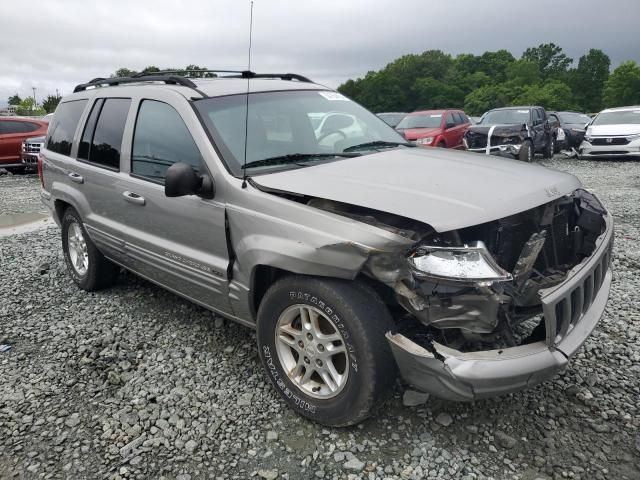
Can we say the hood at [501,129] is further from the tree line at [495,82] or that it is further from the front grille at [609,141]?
the tree line at [495,82]

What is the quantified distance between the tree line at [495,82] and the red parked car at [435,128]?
63.5 metres

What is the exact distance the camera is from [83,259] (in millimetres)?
4801

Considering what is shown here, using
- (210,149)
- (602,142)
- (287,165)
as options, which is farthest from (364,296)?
(602,142)

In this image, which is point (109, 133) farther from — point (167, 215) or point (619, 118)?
point (619, 118)

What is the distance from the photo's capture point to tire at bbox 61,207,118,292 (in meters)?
4.55

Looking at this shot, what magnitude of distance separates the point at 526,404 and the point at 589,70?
10025 centimetres

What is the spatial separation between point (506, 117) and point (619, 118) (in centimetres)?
341

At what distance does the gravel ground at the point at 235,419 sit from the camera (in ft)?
8.07

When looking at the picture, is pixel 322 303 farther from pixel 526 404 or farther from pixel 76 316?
pixel 76 316

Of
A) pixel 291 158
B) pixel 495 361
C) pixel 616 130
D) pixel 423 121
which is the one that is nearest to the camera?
pixel 495 361

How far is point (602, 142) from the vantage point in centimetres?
1402

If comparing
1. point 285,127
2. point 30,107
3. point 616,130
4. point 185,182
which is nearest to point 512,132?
point 616,130

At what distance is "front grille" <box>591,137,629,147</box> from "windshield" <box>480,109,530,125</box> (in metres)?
2.04

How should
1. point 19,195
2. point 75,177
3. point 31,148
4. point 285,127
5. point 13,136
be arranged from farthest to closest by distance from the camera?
point 13,136
point 31,148
point 19,195
point 75,177
point 285,127
